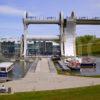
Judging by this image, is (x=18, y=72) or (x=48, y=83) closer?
(x=48, y=83)

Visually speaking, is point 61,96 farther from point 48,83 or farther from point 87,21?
point 87,21

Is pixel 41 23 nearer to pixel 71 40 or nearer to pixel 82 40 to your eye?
pixel 71 40

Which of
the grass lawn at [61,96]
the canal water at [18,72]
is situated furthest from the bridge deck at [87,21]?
the grass lawn at [61,96]

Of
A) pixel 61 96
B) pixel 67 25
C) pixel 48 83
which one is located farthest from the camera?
pixel 67 25

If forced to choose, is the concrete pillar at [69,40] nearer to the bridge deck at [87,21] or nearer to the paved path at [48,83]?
the bridge deck at [87,21]

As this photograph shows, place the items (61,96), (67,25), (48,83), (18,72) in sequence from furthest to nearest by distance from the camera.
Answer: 1. (67,25)
2. (18,72)
3. (48,83)
4. (61,96)

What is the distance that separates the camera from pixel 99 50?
530ft

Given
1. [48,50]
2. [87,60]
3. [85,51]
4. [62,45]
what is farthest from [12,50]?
[87,60]

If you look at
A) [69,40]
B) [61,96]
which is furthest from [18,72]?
[61,96]

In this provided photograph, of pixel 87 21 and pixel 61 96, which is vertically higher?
pixel 87 21

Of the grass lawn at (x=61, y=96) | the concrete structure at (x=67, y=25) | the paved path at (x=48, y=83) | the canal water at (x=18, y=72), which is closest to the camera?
the grass lawn at (x=61, y=96)

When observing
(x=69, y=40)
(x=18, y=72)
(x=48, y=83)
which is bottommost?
(x=18, y=72)

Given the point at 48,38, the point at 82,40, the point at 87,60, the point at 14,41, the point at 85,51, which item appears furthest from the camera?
the point at 82,40

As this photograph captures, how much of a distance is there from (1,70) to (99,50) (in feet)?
353
